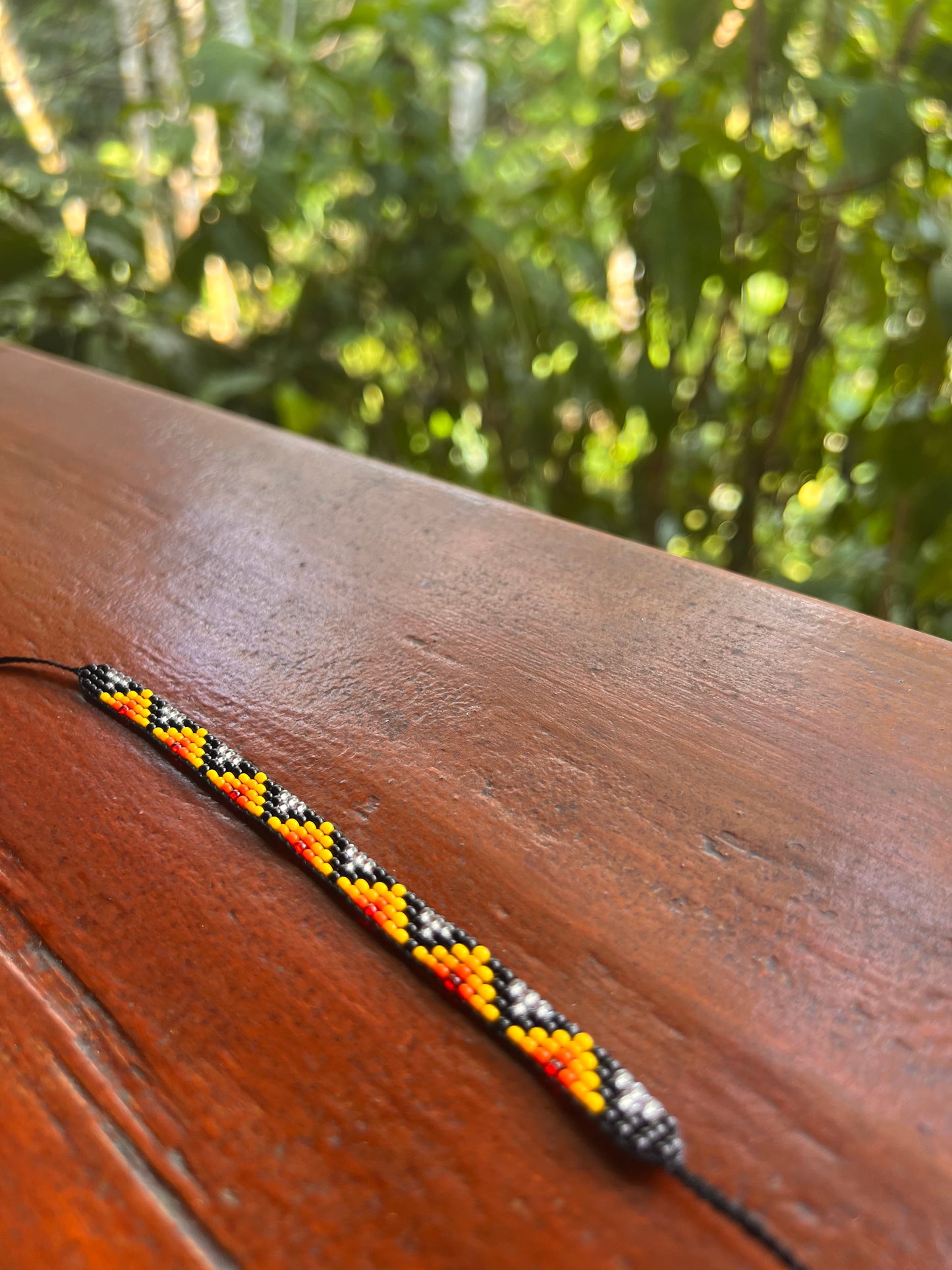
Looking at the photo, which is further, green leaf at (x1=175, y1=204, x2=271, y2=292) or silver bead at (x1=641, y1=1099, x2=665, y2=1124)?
green leaf at (x1=175, y1=204, x2=271, y2=292)

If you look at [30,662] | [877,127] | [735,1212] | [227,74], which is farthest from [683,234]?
[735,1212]

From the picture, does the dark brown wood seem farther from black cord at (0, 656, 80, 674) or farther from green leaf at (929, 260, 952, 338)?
green leaf at (929, 260, 952, 338)

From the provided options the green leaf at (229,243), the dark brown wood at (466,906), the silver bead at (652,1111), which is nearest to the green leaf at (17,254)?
the green leaf at (229,243)

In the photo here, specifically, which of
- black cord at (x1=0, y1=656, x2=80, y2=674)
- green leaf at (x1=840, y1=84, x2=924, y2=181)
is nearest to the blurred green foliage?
green leaf at (x1=840, y1=84, x2=924, y2=181)

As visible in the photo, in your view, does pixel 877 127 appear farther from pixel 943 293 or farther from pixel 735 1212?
pixel 735 1212

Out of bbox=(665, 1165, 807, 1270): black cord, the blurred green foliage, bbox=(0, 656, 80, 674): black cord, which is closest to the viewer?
bbox=(665, 1165, 807, 1270): black cord

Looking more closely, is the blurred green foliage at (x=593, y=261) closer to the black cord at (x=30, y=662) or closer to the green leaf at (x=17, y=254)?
the green leaf at (x=17, y=254)

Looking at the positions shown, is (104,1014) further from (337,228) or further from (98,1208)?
(337,228)

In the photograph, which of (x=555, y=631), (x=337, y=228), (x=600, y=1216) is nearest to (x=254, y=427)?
(x=555, y=631)
